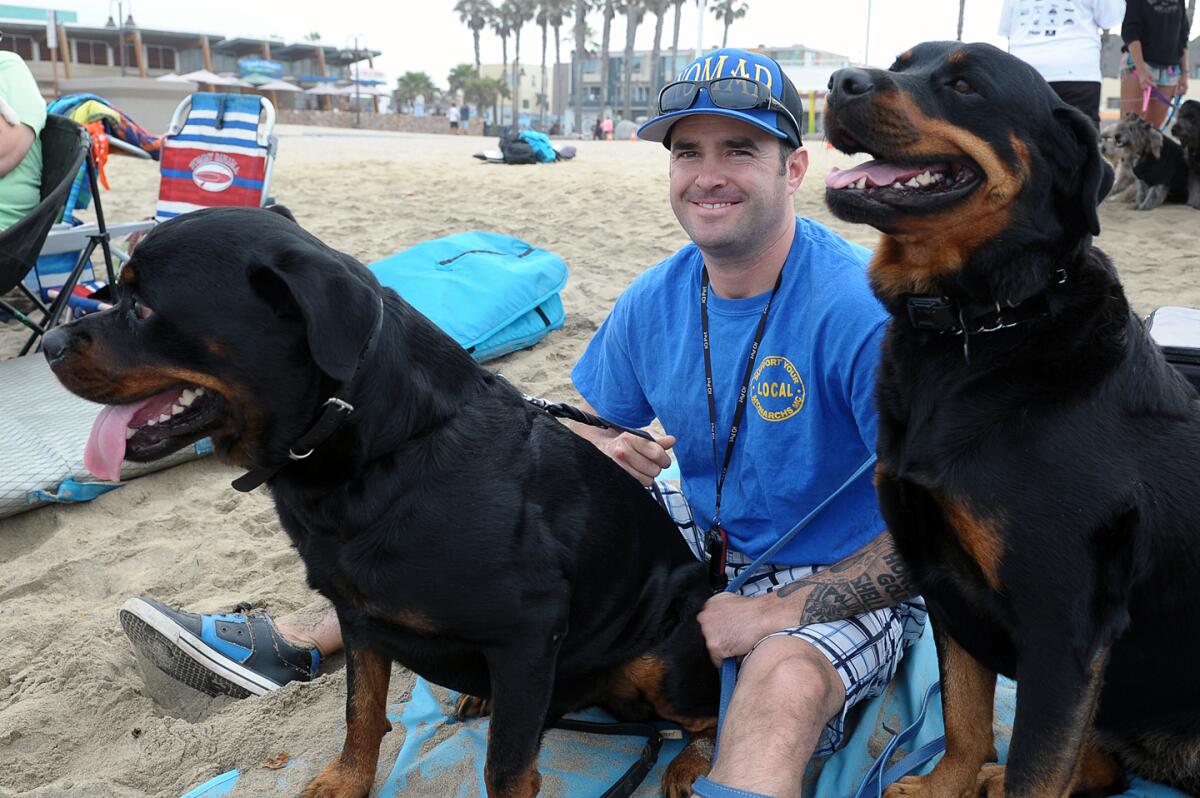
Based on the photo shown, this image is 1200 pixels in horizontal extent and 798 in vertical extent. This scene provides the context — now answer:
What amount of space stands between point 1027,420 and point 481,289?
4.19 metres

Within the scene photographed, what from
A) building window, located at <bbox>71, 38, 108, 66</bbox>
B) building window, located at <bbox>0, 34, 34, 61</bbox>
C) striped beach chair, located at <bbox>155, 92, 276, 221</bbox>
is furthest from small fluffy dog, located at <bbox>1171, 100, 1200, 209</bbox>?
building window, located at <bbox>71, 38, 108, 66</bbox>

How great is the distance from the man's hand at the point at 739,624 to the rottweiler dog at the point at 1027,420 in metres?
0.49

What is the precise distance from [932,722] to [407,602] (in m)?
1.64

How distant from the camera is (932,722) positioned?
2809mm

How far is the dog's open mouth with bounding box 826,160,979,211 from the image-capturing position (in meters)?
A: 2.08

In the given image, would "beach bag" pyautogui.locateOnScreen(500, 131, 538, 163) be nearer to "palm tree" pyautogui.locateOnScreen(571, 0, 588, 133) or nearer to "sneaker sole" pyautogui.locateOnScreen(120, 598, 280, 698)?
"sneaker sole" pyautogui.locateOnScreen(120, 598, 280, 698)

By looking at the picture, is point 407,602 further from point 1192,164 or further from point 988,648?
point 1192,164

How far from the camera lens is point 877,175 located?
7.16 ft

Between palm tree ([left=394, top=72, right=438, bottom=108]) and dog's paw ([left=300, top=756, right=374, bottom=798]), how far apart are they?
7856 cm

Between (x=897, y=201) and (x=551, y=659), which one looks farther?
(x=551, y=659)

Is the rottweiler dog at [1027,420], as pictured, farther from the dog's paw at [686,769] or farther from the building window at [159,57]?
the building window at [159,57]

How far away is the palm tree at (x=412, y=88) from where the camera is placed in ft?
251

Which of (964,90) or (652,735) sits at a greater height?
(964,90)

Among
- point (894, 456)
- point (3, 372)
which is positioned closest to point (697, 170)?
point (894, 456)
